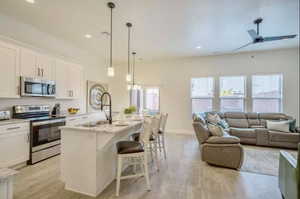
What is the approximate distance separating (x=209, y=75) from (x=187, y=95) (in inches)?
45.0

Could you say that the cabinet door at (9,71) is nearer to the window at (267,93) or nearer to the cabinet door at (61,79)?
the cabinet door at (61,79)

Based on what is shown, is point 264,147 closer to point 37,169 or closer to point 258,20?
point 258,20

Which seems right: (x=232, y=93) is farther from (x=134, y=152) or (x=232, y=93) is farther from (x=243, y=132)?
(x=134, y=152)

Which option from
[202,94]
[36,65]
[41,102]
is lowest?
[41,102]

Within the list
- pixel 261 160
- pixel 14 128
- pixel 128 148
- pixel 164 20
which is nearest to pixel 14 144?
pixel 14 128

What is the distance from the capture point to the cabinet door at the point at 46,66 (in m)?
3.64

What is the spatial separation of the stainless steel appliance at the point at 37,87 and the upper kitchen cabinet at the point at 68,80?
259mm

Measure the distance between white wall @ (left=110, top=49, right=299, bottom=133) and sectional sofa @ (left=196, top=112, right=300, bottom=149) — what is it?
1091 millimetres

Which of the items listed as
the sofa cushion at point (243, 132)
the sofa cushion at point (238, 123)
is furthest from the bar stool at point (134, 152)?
the sofa cushion at point (238, 123)

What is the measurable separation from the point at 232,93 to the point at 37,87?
6.16 metres

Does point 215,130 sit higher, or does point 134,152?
point 215,130

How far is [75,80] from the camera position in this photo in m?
4.73

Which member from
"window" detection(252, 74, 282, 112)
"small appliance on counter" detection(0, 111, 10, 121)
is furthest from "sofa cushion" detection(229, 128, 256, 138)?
"small appliance on counter" detection(0, 111, 10, 121)

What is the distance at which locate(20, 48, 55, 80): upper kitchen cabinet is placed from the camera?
329 cm
